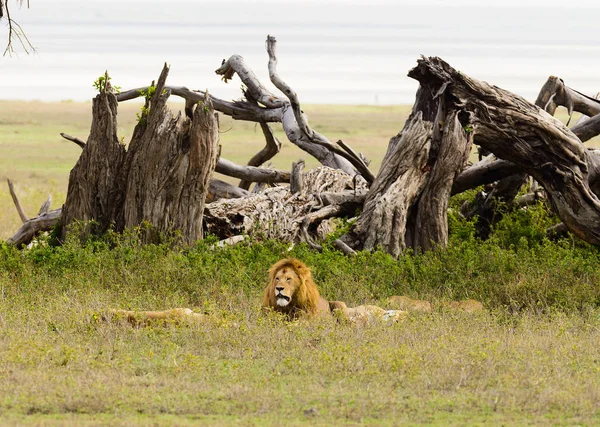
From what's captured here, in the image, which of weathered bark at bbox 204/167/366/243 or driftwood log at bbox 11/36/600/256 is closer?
driftwood log at bbox 11/36/600/256

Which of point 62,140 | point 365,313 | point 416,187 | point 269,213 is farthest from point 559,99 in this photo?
point 62,140

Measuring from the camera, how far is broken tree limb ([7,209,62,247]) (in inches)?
530

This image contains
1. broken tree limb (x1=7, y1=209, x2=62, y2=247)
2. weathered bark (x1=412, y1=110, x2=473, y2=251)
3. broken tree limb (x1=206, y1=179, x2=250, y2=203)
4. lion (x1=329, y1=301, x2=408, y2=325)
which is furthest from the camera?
broken tree limb (x1=206, y1=179, x2=250, y2=203)

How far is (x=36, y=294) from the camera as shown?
1000 centimetres

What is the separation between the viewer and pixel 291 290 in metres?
8.94

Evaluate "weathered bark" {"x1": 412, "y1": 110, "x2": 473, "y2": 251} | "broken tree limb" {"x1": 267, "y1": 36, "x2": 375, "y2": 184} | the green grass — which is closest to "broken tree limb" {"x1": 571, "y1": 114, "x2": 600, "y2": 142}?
the green grass

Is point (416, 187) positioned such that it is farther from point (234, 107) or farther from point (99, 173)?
point (234, 107)

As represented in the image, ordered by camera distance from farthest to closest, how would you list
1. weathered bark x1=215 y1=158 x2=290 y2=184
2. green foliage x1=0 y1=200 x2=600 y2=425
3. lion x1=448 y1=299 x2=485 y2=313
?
weathered bark x1=215 y1=158 x2=290 y2=184 → lion x1=448 y1=299 x2=485 y2=313 → green foliage x1=0 y1=200 x2=600 y2=425

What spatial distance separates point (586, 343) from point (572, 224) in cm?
399

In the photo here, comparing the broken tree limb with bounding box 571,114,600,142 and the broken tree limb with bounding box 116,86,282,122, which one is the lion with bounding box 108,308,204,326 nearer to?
the broken tree limb with bounding box 116,86,282,122

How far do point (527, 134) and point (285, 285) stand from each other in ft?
15.4

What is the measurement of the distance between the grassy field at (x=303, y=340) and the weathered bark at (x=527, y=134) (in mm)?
683

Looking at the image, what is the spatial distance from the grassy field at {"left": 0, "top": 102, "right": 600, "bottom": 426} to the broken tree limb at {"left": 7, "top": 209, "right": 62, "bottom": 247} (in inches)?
66.9

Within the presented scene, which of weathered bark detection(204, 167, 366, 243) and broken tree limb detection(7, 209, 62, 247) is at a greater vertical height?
weathered bark detection(204, 167, 366, 243)
